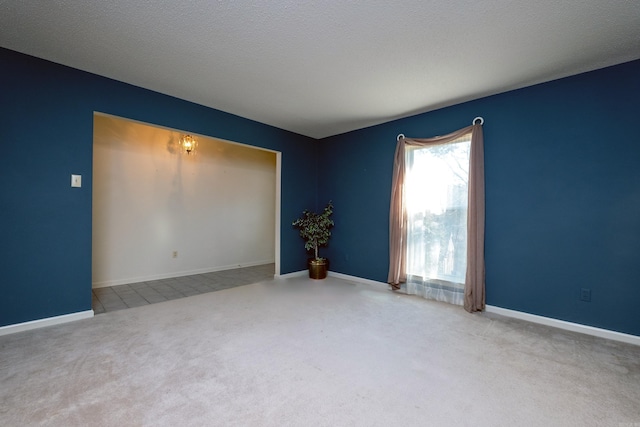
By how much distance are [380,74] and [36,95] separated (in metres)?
3.43

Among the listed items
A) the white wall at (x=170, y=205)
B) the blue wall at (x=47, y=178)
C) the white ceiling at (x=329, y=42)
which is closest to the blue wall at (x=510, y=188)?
the blue wall at (x=47, y=178)

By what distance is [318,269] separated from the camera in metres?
4.85

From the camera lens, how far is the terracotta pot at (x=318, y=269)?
4.85m

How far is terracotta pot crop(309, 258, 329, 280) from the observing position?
4848 millimetres

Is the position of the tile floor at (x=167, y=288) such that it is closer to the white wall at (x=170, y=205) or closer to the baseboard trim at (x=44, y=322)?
the baseboard trim at (x=44, y=322)

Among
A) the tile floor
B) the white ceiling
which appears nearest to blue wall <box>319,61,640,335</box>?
the white ceiling

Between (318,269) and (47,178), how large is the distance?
3659 millimetres

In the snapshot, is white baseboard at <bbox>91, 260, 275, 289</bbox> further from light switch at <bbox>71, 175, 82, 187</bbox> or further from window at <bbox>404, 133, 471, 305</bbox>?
window at <bbox>404, 133, 471, 305</bbox>

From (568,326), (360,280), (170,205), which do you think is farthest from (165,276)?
(568,326)

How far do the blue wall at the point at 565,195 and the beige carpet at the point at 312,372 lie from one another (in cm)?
39

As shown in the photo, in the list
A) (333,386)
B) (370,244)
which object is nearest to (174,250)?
(370,244)

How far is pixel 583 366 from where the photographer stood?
2.13 meters

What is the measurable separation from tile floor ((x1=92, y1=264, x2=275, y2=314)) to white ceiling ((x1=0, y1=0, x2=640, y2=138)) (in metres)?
2.66

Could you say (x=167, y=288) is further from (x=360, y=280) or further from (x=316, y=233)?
(x=360, y=280)
